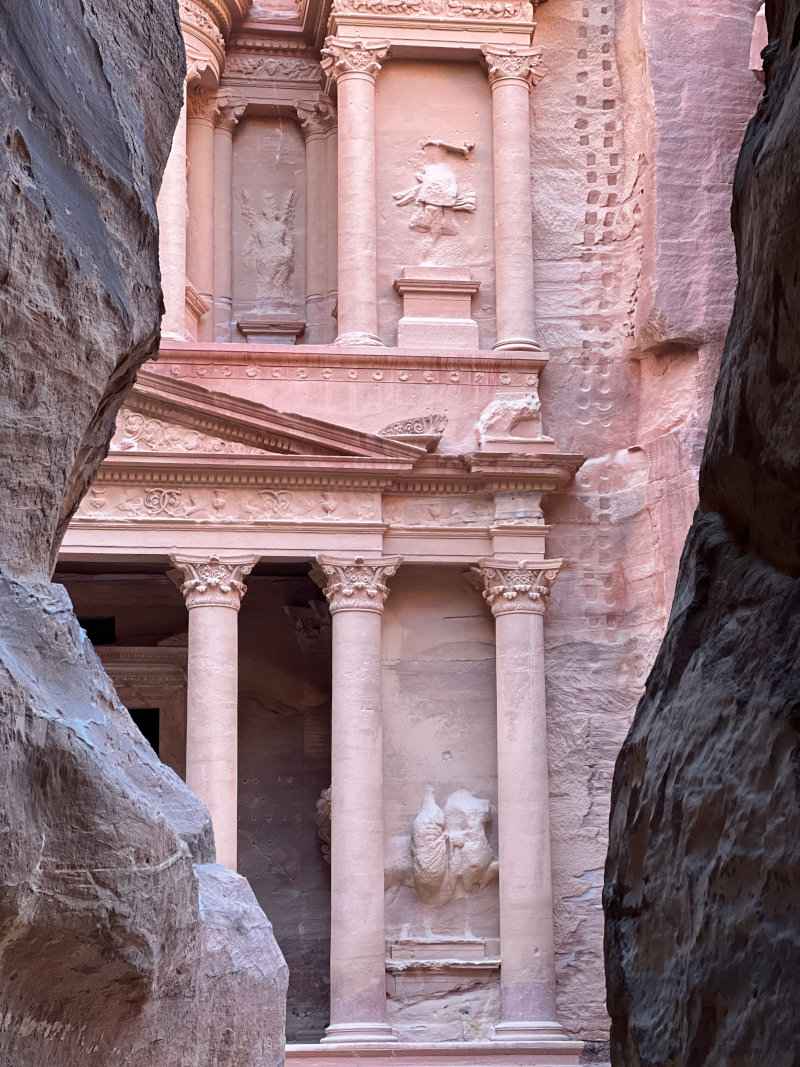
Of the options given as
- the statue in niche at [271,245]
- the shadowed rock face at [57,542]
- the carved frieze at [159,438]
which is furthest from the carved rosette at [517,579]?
the shadowed rock face at [57,542]

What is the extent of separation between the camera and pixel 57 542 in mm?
3658

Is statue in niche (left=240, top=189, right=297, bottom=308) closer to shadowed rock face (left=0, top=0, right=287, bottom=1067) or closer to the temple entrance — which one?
the temple entrance

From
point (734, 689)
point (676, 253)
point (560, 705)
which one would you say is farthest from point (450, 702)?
point (734, 689)

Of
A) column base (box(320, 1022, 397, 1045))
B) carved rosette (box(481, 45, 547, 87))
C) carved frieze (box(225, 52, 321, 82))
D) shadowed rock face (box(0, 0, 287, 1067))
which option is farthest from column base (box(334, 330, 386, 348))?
shadowed rock face (box(0, 0, 287, 1067))

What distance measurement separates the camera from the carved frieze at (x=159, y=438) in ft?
60.5

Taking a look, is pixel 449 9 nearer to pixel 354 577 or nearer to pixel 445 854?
pixel 354 577

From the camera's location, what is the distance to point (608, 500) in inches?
784

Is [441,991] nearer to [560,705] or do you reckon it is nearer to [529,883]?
[529,883]

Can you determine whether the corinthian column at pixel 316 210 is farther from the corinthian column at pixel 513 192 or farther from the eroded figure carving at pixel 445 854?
the eroded figure carving at pixel 445 854

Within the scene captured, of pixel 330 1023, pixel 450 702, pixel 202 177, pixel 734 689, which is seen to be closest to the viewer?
pixel 734 689

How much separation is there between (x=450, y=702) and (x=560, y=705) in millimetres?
1137

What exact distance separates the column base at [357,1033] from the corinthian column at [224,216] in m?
8.24

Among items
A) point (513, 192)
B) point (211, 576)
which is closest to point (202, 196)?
point (513, 192)

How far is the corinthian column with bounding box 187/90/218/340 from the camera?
21.7m
